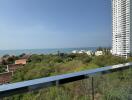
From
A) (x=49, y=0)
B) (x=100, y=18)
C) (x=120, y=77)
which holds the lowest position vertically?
(x=120, y=77)

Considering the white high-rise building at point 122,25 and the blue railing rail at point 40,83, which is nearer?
the blue railing rail at point 40,83

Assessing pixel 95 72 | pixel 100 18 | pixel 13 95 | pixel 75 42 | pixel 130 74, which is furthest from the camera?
pixel 75 42

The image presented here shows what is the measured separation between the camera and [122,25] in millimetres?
21312

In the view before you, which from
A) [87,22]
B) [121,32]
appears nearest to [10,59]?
[87,22]

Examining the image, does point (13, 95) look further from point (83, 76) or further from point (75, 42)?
point (75, 42)

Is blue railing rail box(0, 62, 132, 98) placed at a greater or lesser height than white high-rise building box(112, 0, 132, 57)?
lesser

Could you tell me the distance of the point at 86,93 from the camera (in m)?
1.92

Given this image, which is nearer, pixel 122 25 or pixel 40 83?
pixel 40 83

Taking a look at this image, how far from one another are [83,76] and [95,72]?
180 millimetres

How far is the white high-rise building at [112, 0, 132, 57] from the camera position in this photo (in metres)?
20.1

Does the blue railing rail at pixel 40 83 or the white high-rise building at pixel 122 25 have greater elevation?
the white high-rise building at pixel 122 25

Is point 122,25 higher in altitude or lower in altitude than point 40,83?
higher

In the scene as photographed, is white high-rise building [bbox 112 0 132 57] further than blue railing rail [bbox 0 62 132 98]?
Yes

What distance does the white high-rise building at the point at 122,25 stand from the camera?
65.9ft
